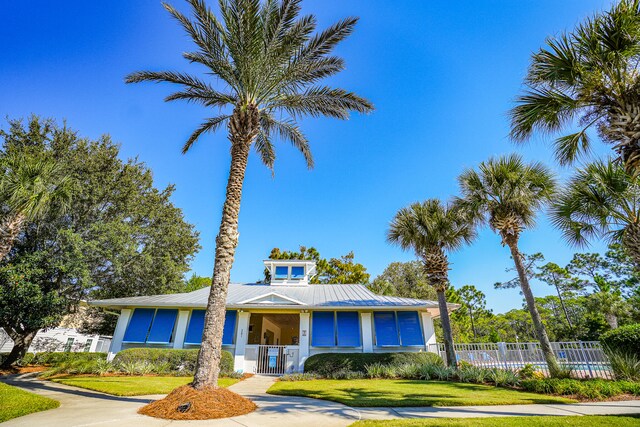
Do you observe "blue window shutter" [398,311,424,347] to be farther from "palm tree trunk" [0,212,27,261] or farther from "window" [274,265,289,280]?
"palm tree trunk" [0,212,27,261]

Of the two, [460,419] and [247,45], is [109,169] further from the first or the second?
[460,419]

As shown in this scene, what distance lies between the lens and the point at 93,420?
15.7ft

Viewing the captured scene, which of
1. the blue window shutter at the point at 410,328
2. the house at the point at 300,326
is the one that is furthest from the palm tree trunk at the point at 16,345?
the blue window shutter at the point at 410,328

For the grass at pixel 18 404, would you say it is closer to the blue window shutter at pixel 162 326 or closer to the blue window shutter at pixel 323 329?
the blue window shutter at pixel 162 326

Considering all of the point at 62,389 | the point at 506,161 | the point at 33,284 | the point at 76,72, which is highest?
the point at 76,72

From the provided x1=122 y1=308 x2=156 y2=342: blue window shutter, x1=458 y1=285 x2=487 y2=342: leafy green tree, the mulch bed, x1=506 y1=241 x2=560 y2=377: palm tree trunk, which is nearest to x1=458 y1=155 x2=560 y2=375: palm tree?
x1=506 y1=241 x2=560 y2=377: palm tree trunk

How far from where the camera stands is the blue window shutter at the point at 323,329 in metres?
15.0

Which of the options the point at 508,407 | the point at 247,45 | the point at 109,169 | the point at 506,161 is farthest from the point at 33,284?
the point at 506,161

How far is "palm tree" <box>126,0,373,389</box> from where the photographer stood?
7684 mm

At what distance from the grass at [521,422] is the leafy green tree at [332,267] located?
2948cm

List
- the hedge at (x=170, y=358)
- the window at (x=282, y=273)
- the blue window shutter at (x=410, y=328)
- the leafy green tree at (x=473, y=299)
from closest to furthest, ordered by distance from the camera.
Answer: the hedge at (x=170, y=358) → the blue window shutter at (x=410, y=328) → the window at (x=282, y=273) → the leafy green tree at (x=473, y=299)

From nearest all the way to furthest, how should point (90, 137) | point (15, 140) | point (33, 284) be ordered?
point (33, 284)
point (15, 140)
point (90, 137)

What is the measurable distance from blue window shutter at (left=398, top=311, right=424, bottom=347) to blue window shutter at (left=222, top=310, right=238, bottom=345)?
361 inches

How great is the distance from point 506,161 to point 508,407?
1003cm
